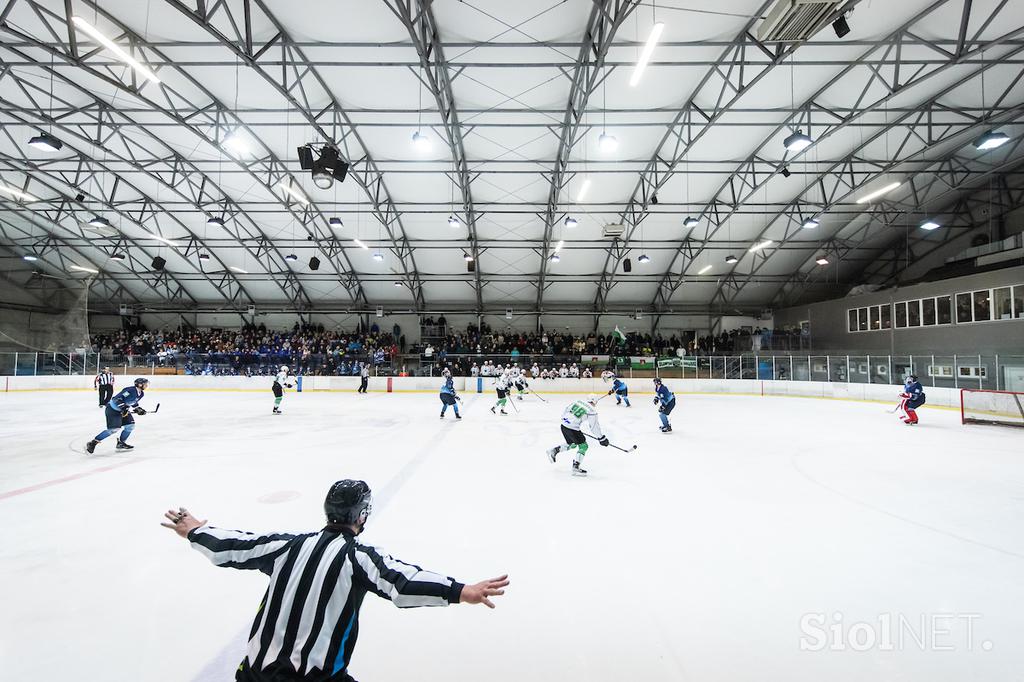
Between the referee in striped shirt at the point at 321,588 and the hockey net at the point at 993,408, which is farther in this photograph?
the hockey net at the point at 993,408

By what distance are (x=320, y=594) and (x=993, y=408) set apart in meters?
16.1

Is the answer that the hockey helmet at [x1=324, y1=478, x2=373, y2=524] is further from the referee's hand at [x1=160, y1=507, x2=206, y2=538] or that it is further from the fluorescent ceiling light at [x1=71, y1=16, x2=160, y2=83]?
the fluorescent ceiling light at [x1=71, y1=16, x2=160, y2=83]

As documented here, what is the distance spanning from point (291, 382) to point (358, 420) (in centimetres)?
1207

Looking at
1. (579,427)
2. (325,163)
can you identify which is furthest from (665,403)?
(325,163)

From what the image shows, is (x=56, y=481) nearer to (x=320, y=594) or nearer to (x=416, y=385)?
(x=320, y=594)

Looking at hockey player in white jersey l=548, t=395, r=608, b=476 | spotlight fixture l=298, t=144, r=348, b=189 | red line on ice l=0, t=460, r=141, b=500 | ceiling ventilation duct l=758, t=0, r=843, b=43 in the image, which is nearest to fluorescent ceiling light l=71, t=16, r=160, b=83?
spotlight fixture l=298, t=144, r=348, b=189

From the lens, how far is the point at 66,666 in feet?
8.13

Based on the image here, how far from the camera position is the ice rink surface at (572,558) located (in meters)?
2.62

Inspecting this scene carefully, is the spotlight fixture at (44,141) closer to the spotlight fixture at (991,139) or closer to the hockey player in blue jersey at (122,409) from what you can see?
the hockey player in blue jersey at (122,409)

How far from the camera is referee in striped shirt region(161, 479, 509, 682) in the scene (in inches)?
58.0

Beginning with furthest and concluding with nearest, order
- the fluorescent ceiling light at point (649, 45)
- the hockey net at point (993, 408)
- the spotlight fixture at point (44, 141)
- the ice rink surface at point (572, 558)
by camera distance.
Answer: the spotlight fixture at point (44, 141) → the hockey net at point (993, 408) → the fluorescent ceiling light at point (649, 45) → the ice rink surface at point (572, 558)

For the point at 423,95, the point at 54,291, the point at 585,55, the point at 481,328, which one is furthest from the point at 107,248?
the point at 585,55

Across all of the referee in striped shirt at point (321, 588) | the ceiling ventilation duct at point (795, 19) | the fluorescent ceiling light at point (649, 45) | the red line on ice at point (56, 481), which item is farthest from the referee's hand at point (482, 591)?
the ceiling ventilation duct at point (795, 19)

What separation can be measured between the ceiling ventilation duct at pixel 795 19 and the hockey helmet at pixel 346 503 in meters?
10.1
